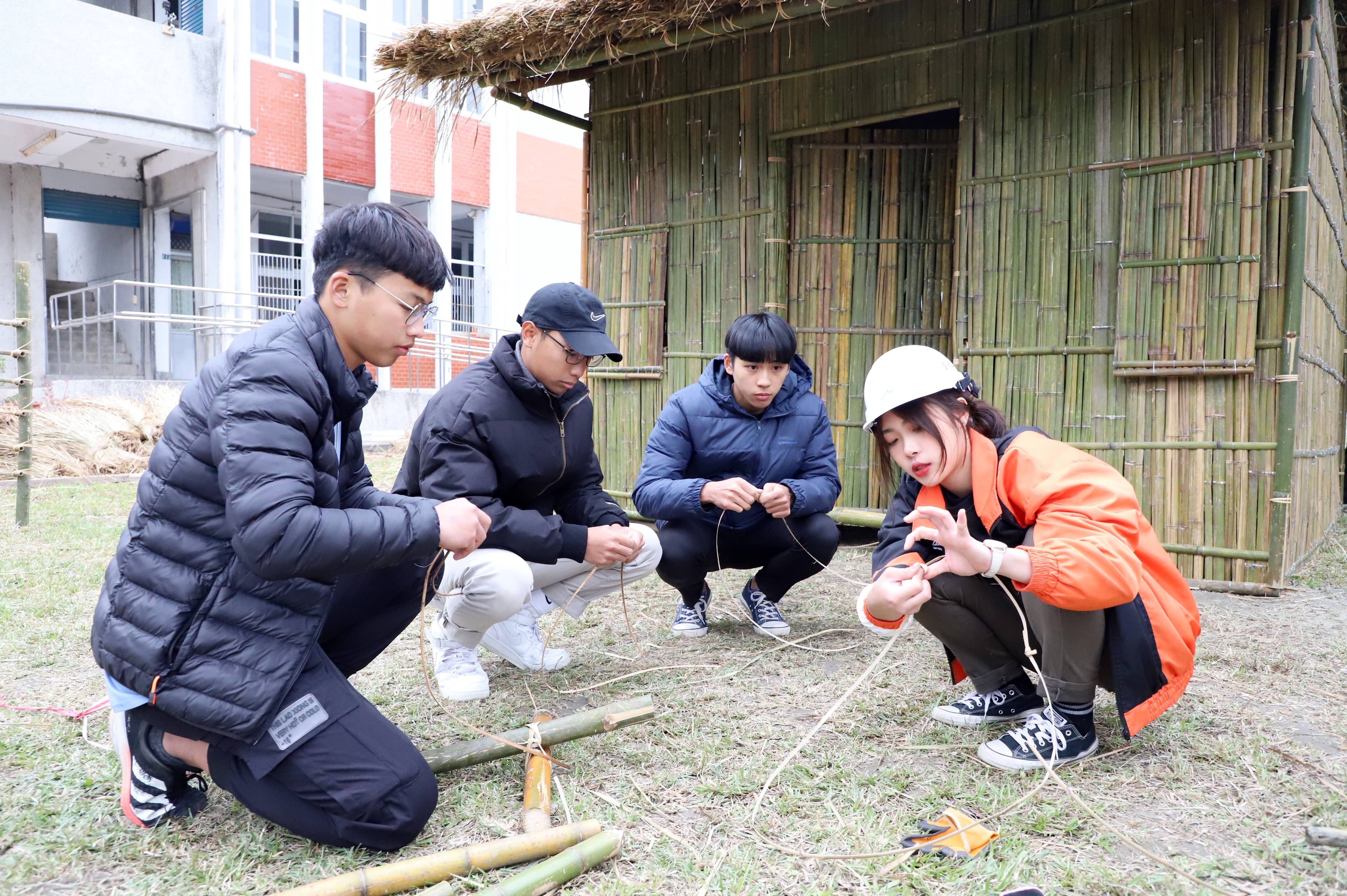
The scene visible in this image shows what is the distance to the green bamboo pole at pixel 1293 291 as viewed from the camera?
12.1 feet

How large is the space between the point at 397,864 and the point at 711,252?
164 inches

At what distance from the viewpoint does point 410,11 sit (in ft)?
49.4

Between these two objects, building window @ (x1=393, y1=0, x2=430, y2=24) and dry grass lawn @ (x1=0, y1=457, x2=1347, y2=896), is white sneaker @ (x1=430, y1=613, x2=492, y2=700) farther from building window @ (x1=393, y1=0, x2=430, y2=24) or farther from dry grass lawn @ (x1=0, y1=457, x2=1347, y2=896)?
building window @ (x1=393, y1=0, x2=430, y2=24)

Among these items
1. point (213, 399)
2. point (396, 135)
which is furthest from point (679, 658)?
point (396, 135)

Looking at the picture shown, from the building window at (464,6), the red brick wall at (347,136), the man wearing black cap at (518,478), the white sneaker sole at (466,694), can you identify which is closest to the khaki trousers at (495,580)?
the man wearing black cap at (518,478)

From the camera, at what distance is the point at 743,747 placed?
7.65 feet

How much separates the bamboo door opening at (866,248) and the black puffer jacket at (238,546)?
12.5 ft

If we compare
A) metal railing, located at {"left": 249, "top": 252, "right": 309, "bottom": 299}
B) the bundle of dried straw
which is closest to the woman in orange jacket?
the bundle of dried straw

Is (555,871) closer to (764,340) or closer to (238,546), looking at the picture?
(238,546)

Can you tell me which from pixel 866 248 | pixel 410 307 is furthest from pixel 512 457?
pixel 866 248

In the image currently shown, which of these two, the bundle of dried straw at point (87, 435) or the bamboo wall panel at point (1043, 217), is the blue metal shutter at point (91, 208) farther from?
the bamboo wall panel at point (1043, 217)

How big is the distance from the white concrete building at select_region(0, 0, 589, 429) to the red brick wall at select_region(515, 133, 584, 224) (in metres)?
0.86

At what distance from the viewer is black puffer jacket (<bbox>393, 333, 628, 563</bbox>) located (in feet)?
8.67

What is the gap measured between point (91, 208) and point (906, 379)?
585 inches
